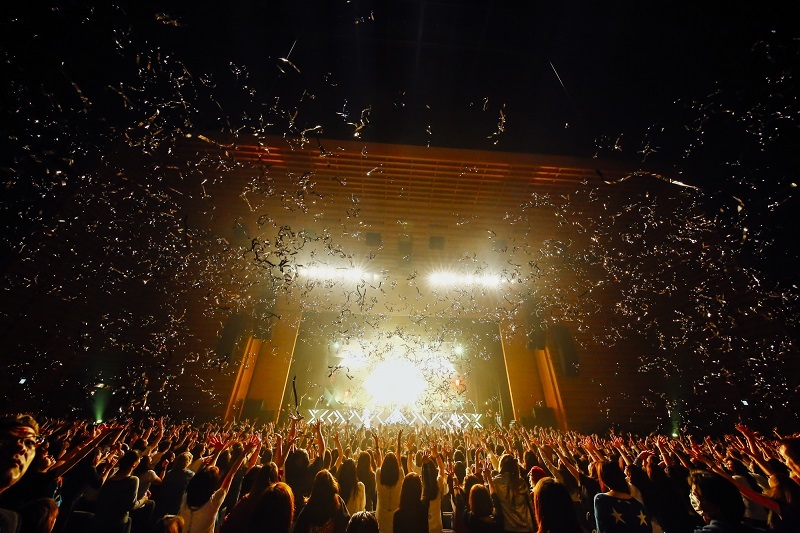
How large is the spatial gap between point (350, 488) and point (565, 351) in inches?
375

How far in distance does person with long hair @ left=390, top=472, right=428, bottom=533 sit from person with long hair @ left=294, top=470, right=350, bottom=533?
53 cm

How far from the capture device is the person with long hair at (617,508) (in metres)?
2.45

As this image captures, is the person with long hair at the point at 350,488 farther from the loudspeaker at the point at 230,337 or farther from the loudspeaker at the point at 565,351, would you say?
the loudspeaker at the point at 565,351

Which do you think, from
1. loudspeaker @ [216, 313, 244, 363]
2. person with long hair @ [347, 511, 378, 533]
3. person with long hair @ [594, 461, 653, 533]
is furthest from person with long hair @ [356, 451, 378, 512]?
loudspeaker @ [216, 313, 244, 363]

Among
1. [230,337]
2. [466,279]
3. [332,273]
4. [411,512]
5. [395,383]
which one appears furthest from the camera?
[395,383]

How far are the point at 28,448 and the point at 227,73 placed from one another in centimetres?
748

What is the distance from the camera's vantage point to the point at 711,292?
28.9ft

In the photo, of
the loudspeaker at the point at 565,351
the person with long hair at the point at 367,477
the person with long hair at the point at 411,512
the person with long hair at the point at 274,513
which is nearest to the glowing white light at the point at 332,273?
the loudspeaker at the point at 565,351

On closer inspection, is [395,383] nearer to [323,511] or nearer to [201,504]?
[201,504]

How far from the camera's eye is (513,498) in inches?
131

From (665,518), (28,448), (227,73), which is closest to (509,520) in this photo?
(665,518)

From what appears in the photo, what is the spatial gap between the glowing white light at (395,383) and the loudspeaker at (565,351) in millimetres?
7647

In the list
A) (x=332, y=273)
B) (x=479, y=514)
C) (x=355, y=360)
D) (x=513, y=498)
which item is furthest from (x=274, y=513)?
(x=355, y=360)

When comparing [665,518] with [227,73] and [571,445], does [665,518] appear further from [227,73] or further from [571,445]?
[227,73]
